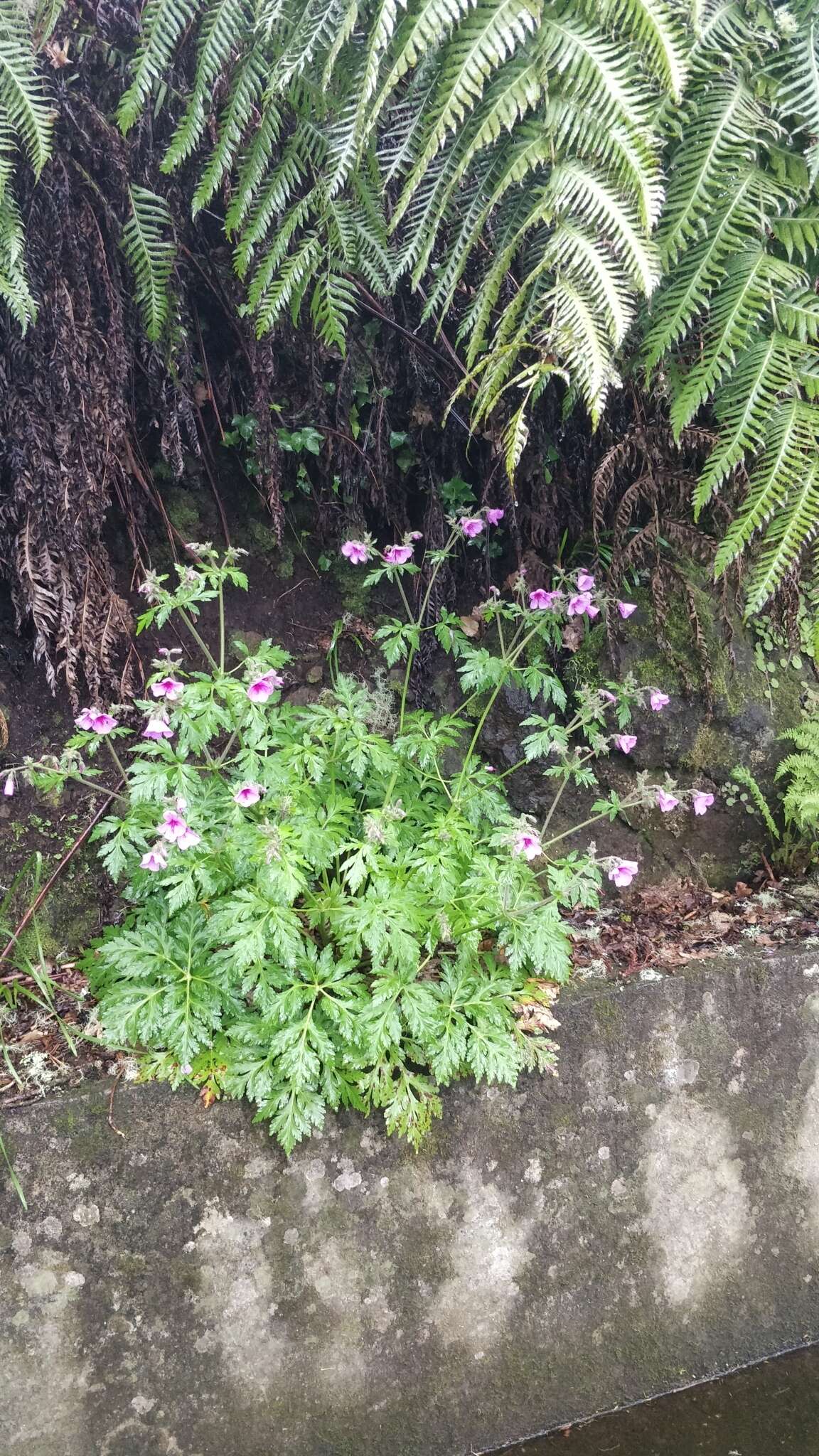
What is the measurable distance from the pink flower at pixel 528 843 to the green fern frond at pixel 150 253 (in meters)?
1.83

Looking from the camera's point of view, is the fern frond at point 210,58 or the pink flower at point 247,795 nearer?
the fern frond at point 210,58

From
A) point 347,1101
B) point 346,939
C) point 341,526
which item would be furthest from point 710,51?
point 347,1101

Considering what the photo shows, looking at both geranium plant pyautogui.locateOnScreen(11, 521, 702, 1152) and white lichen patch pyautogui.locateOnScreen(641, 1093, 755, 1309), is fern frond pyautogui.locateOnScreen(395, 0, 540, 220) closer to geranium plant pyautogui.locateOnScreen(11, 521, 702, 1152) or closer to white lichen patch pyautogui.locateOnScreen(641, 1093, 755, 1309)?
geranium plant pyautogui.locateOnScreen(11, 521, 702, 1152)

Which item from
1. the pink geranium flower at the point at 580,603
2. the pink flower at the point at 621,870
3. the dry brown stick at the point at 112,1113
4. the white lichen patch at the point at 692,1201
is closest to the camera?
the dry brown stick at the point at 112,1113

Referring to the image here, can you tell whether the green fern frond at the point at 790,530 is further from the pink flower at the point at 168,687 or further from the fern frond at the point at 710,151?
the pink flower at the point at 168,687

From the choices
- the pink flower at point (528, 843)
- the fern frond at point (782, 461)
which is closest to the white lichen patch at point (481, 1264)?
the pink flower at point (528, 843)

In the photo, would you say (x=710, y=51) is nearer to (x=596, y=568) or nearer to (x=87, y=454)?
(x=596, y=568)

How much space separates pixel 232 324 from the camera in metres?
2.90

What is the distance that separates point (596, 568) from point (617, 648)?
1.04 ft

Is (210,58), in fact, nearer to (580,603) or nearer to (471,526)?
(471,526)

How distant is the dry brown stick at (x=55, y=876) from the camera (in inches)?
100

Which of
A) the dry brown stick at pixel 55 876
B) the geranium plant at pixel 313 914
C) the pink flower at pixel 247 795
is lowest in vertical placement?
the dry brown stick at pixel 55 876

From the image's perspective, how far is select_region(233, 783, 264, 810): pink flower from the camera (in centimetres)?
210

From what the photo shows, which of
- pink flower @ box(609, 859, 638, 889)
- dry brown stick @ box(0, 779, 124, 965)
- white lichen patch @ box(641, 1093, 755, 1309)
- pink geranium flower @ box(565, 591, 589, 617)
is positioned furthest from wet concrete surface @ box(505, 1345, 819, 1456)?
pink geranium flower @ box(565, 591, 589, 617)
